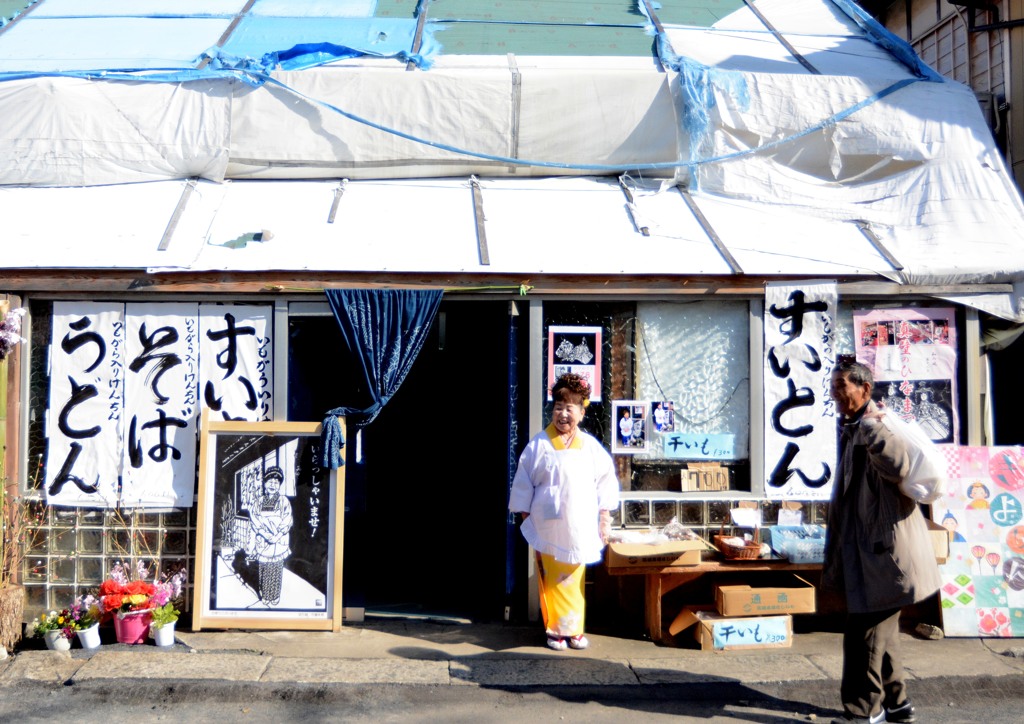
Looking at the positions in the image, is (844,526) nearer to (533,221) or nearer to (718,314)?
(718,314)

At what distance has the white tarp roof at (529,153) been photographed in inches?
280

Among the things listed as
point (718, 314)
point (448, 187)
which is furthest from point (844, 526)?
point (448, 187)

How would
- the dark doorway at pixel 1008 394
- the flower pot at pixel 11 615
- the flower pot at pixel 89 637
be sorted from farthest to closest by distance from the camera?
the dark doorway at pixel 1008 394 → the flower pot at pixel 89 637 → the flower pot at pixel 11 615

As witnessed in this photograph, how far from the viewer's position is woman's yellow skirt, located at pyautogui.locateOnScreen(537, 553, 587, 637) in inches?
246

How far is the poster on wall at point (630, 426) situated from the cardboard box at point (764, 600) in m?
1.21

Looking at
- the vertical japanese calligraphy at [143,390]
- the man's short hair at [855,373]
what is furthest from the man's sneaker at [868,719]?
the vertical japanese calligraphy at [143,390]

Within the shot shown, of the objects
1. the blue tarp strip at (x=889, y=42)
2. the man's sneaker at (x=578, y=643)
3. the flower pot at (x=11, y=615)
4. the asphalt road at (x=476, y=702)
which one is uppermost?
the blue tarp strip at (x=889, y=42)

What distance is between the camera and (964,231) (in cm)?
729

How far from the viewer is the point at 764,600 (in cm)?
638

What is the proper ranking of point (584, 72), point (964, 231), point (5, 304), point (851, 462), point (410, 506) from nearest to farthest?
point (851, 462)
point (5, 304)
point (964, 231)
point (584, 72)
point (410, 506)

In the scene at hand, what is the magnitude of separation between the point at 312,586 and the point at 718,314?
11.8 ft

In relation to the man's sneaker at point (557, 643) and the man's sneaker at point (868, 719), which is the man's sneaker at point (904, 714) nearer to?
the man's sneaker at point (868, 719)

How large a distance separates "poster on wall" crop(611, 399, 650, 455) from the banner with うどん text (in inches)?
36.4

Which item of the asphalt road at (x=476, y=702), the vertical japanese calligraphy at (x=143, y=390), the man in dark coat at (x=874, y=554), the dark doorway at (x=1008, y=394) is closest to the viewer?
the man in dark coat at (x=874, y=554)
